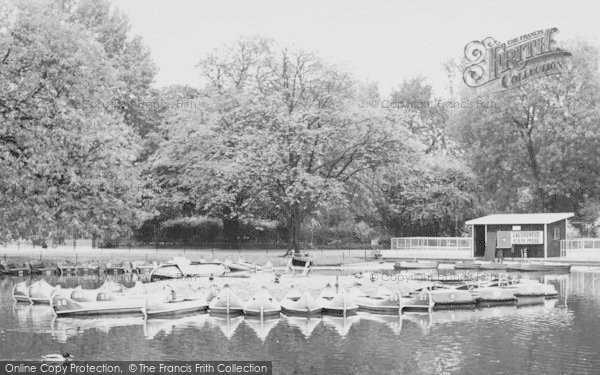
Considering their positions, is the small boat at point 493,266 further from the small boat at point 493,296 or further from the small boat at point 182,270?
the small boat at point 493,296

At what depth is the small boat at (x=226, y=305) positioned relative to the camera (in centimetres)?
3656

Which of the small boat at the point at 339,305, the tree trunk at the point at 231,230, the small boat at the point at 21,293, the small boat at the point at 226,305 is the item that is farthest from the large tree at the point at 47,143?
the tree trunk at the point at 231,230

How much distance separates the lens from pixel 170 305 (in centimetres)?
3669

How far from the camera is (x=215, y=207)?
71062 millimetres

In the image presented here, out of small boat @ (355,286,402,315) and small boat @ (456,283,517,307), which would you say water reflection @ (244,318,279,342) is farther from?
small boat @ (456,283,517,307)

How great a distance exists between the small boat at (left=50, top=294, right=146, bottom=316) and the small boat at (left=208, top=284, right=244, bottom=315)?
3156mm

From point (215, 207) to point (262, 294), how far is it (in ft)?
115

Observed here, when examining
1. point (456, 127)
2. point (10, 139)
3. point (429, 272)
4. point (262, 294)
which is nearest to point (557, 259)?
point (429, 272)

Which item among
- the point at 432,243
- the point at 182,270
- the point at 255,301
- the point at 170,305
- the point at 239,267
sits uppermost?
the point at 432,243

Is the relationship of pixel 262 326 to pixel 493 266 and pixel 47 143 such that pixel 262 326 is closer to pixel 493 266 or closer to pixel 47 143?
pixel 47 143

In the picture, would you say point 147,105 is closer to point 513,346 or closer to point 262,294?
point 262,294

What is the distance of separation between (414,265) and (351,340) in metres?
35.1

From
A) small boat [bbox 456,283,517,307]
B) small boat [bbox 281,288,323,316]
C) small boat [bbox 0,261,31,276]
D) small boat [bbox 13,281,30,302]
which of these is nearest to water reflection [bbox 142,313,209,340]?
small boat [bbox 281,288,323,316]

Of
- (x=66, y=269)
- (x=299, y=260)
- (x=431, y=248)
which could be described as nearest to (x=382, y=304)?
(x=299, y=260)
